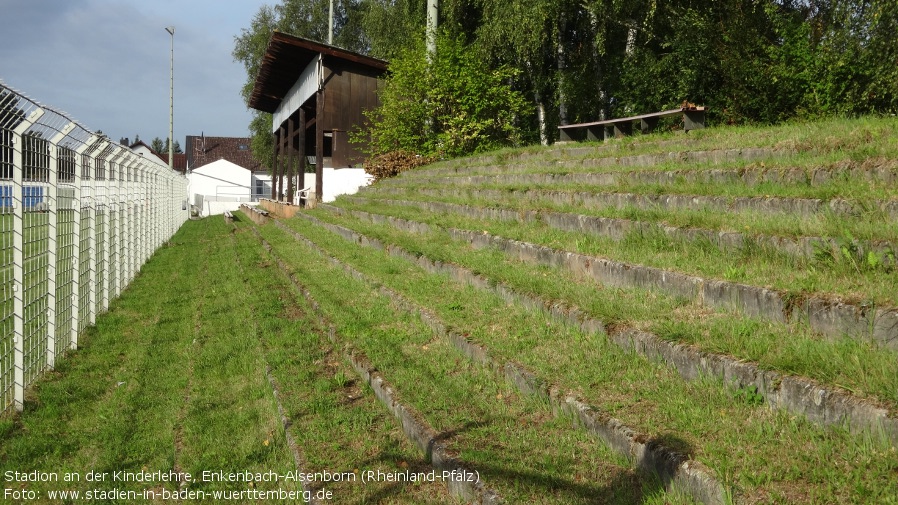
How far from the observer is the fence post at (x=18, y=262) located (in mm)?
5148

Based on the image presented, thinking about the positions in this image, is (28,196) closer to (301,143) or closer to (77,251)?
(77,251)

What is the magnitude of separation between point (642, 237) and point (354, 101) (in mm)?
17247

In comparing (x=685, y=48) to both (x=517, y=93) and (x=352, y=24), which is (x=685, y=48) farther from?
(x=352, y=24)

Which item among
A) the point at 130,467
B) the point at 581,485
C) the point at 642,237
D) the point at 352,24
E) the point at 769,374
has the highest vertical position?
the point at 352,24

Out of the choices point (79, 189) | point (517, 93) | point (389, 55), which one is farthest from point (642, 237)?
point (389, 55)

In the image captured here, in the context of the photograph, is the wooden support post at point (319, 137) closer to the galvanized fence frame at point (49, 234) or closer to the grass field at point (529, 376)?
the galvanized fence frame at point (49, 234)

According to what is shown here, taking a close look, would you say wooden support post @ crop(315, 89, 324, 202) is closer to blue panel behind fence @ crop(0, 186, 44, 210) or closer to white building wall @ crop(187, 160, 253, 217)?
blue panel behind fence @ crop(0, 186, 44, 210)

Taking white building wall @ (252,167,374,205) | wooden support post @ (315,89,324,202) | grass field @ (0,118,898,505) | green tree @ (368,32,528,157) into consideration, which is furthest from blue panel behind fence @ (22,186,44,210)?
wooden support post @ (315,89,324,202)

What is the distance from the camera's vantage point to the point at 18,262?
5.26m

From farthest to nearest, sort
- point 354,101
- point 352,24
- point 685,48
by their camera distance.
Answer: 1. point 352,24
2. point 354,101
3. point 685,48

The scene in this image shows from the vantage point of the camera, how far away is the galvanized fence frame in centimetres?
519

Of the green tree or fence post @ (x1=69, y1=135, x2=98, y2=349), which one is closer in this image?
fence post @ (x1=69, y1=135, x2=98, y2=349)

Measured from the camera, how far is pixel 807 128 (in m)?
8.36

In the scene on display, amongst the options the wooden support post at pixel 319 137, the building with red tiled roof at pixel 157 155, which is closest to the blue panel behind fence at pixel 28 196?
the wooden support post at pixel 319 137
